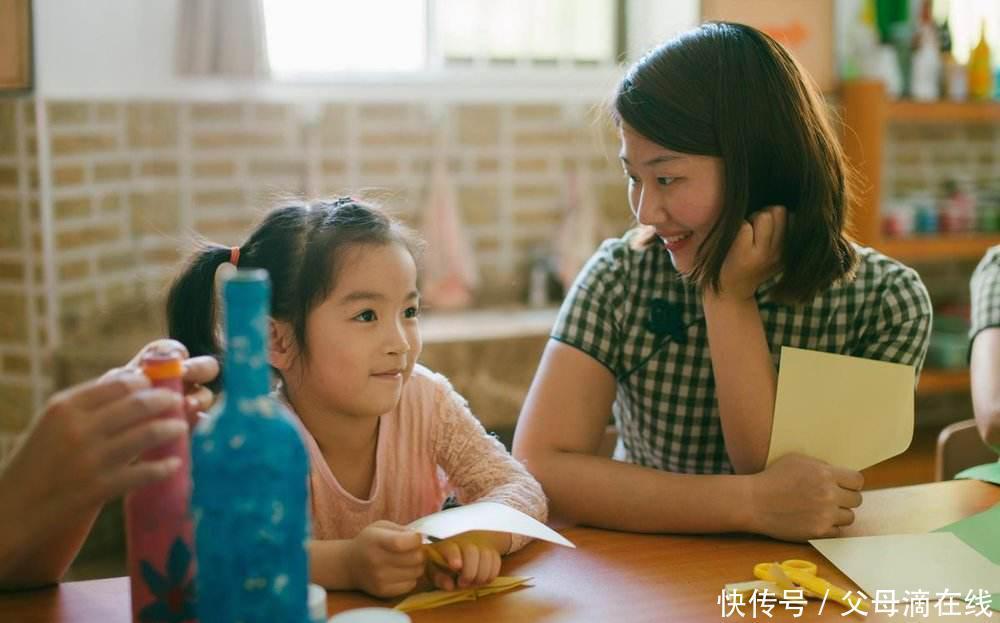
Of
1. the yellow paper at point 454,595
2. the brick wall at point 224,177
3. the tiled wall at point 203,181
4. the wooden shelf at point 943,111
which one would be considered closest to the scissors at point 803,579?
the yellow paper at point 454,595

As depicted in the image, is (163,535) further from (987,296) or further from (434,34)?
(434,34)

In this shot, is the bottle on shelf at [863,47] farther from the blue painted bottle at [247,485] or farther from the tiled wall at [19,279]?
the blue painted bottle at [247,485]

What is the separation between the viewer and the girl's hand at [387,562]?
107 centimetres

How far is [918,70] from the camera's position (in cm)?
350

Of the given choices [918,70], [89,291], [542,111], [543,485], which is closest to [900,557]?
[543,485]

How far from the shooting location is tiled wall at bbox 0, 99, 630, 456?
267cm

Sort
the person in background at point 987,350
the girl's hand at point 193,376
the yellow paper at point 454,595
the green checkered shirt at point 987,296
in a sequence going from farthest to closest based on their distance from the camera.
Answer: the green checkered shirt at point 987,296, the person in background at point 987,350, the yellow paper at point 454,595, the girl's hand at point 193,376

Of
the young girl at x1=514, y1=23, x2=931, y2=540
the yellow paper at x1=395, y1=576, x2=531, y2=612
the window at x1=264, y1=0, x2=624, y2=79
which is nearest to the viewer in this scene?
the yellow paper at x1=395, y1=576, x2=531, y2=612

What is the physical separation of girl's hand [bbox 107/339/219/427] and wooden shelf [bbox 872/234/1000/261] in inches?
110

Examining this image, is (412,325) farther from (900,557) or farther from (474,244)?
(474,244)

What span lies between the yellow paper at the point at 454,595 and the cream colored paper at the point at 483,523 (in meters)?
0.05

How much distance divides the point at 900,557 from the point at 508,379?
1.86 m

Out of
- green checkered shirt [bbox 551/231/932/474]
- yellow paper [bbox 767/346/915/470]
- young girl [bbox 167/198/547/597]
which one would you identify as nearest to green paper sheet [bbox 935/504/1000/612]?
yellow paper [bbox 767/346/915/470]

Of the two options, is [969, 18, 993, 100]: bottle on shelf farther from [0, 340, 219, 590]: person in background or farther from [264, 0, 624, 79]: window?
[0, 340, 219, 590]: person in background
